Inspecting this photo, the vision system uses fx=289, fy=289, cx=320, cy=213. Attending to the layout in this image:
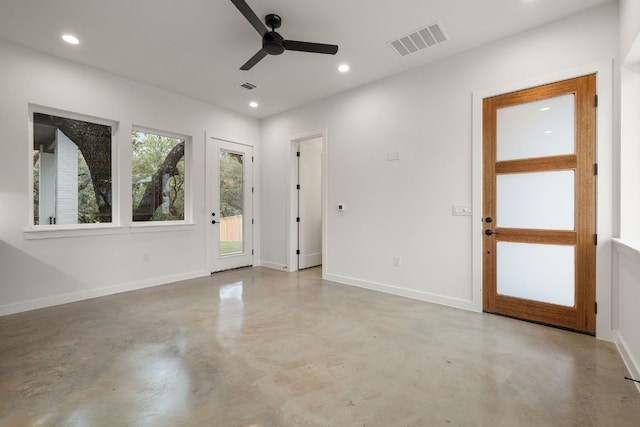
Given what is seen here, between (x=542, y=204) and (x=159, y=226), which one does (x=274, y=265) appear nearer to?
(x=159, y=226)

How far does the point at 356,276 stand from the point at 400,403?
2.67 metres

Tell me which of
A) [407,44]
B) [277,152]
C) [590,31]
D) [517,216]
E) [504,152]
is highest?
[407,44]

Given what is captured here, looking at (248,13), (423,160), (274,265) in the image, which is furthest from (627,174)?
(274,265)

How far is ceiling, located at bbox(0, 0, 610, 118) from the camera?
8.65 ft

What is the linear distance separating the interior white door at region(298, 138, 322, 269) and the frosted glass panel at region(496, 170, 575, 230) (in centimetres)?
335

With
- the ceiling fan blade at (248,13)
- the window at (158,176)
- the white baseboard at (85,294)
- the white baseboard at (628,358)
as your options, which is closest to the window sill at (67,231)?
the window at (158,176)

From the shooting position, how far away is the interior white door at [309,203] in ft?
18.3

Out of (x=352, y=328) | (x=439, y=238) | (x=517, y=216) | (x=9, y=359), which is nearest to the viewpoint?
(x=9, y=359)

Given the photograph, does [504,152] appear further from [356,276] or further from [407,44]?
[356,276]

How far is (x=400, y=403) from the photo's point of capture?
5.76ft

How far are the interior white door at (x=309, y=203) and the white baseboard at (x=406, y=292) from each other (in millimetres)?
1081

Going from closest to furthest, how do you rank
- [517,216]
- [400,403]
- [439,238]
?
[400,403] < [517,216] < [439,238]

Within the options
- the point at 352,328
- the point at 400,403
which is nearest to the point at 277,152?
the point at 352,328

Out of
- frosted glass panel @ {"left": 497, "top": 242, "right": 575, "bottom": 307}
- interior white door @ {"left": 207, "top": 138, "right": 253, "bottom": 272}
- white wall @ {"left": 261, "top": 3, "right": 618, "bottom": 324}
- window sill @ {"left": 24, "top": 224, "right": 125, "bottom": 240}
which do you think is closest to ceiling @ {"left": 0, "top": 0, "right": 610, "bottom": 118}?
white wall @ {"left": 261, "top": 3, "right": 618, "bottom": 324}
